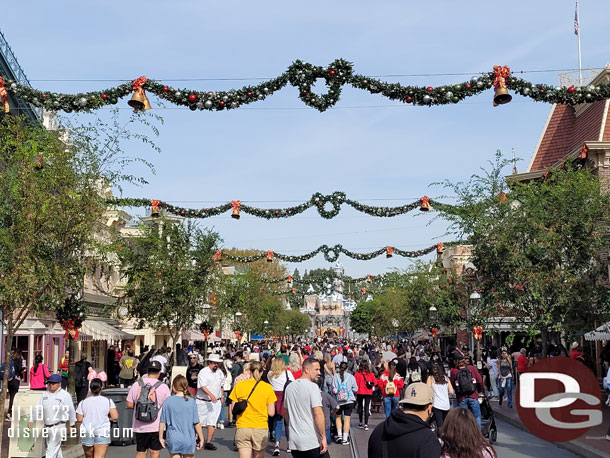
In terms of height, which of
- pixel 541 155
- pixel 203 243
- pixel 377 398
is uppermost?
pixel 541 155

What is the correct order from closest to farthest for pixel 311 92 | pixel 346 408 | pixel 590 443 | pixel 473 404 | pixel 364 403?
pixel 311 92 < pixel 473 404 < pixel 590 443 < pixel 346 408 < pixel 364 403

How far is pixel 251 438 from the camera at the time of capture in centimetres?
1019

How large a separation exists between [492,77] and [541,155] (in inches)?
1309

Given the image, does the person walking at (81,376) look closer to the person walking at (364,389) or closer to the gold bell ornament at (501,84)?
the person walking at (364,389)

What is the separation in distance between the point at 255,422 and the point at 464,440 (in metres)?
5.40

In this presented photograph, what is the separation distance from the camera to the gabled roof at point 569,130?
37.0 m

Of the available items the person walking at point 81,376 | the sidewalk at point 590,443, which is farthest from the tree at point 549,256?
the person walking at point 81,376

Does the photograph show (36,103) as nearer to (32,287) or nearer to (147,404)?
(32,287)

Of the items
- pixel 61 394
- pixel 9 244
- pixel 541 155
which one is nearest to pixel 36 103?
pixel 9 244

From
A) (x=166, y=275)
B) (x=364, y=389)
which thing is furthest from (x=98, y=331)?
(x=364, y=389)

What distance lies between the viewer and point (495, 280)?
2453 cm

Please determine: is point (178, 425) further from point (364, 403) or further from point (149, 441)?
point (364, 403)

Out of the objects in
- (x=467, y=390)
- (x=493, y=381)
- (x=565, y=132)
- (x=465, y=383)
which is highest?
(x=565, y=132)

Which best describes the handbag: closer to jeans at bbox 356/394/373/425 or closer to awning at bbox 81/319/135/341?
jeans at bbox 356/394/373/425
